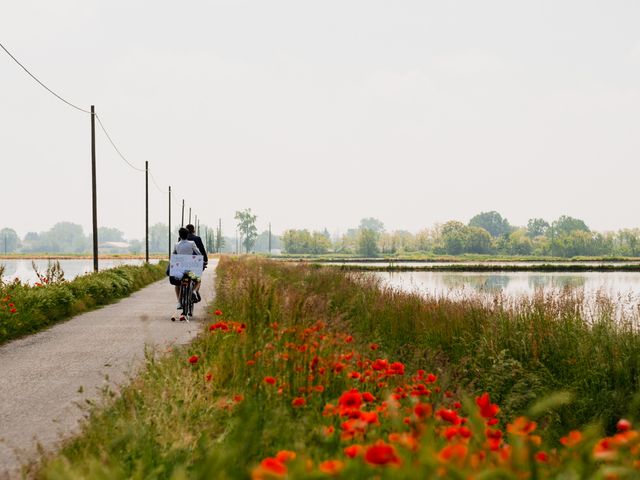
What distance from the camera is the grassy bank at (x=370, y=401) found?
2.02 m

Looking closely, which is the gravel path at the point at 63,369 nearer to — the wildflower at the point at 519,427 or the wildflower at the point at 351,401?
the wildflower at the point at 351,401

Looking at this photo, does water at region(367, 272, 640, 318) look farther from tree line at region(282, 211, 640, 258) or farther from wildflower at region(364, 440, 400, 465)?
tree line at region(282, 211, 640, 258)

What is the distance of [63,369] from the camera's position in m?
8.34

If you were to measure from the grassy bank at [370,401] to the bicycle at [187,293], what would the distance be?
2.46 ft

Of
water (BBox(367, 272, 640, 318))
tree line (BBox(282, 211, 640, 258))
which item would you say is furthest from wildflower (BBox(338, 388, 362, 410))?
tree line (BBox(282, 211, 640, 258))

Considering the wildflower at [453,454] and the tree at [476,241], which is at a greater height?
the tree at [476,241]

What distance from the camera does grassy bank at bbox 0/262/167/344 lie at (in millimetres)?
11654

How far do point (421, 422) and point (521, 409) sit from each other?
234 inches

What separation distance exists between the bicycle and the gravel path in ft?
0.84

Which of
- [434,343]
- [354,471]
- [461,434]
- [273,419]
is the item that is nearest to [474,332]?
[434,343]

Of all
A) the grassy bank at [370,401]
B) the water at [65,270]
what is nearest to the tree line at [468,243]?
the water at [65,270]

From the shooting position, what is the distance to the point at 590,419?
7676 millimetres

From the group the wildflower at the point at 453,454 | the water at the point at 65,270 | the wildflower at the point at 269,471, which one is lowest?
the water at the point at 65,270

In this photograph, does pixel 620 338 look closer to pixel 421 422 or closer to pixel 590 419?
pixel 590 419
